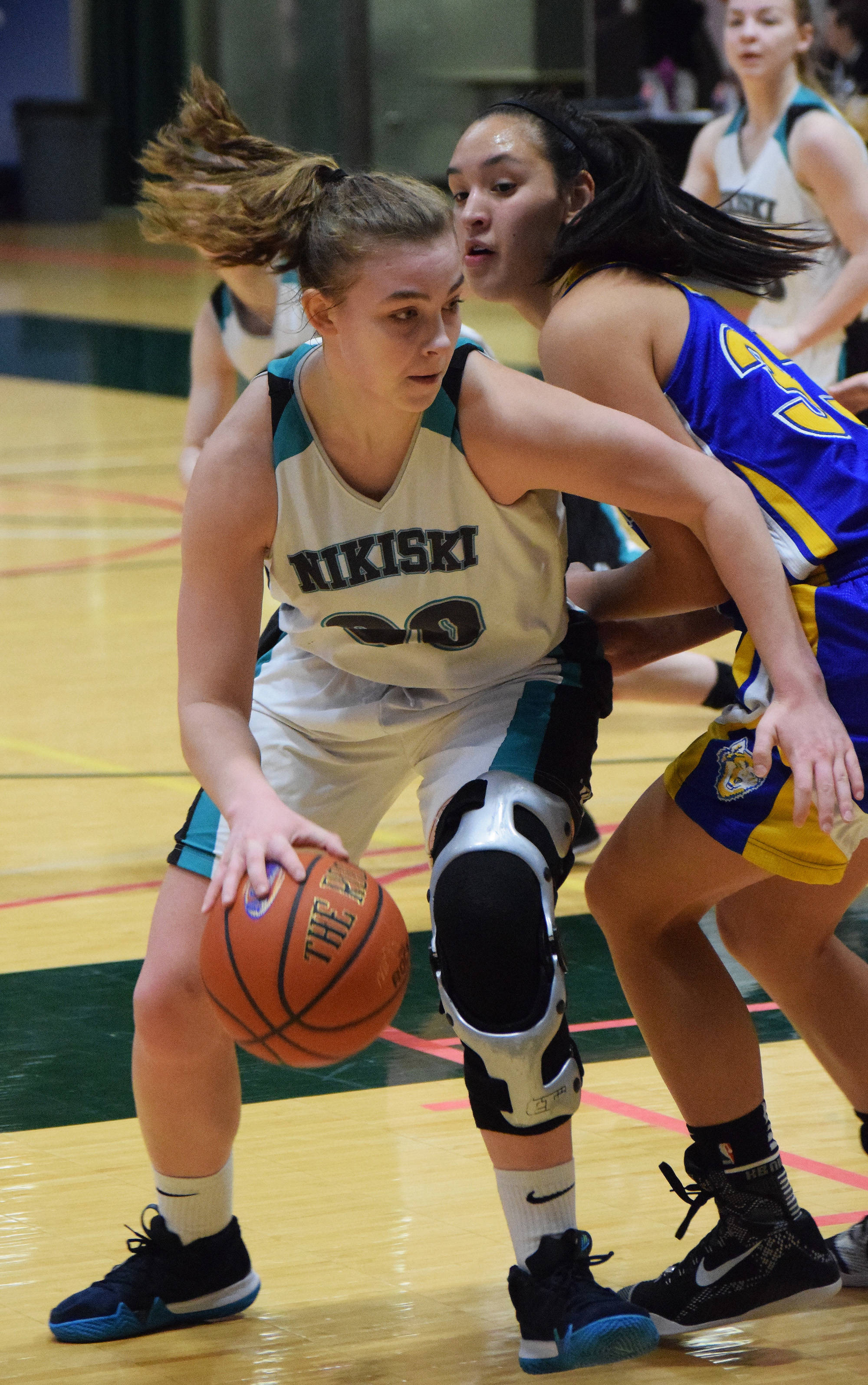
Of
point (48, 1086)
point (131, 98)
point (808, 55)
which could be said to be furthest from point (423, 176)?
point (48, 1086)

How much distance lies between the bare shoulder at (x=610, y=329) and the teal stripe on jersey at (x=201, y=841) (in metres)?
0.70

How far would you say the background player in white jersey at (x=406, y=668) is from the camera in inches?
91.7

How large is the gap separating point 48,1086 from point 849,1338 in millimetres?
1414

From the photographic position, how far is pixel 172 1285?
8.43ft

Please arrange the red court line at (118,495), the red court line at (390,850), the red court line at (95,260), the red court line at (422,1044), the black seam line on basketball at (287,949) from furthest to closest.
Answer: the red court line at (95,260) < the red court line at (118,495) < the red court line at (390,850) < the red court line at (422,1044) < the black seam line on basketball at (287,949)

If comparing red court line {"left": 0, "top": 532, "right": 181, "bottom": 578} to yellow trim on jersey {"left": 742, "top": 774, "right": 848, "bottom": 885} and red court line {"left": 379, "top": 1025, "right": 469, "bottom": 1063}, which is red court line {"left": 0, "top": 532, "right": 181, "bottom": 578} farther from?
yellow trim on jersey {"left": 742, "top": 774, "right": 848, "bottom": 885}

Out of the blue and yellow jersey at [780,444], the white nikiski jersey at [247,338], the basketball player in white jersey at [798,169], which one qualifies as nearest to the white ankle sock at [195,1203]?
the blue and yellow jersey at [780,444]

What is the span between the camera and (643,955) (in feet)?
8.40

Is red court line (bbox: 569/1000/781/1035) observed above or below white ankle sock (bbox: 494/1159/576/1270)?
below

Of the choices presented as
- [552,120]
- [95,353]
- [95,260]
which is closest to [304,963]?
[552,120]

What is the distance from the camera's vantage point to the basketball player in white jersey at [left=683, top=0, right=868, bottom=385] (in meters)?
5.11

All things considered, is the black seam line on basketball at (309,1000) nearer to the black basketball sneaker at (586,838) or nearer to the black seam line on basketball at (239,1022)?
the black seam line on basketball at (239,1022)

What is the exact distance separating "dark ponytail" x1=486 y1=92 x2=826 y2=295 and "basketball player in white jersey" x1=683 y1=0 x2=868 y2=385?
7.71ft

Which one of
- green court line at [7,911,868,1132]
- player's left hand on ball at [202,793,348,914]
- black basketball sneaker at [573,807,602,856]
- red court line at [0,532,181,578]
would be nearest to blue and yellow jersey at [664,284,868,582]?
player's left hand on ball at [202,793,348,914]
